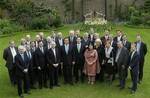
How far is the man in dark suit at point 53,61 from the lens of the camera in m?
18.0

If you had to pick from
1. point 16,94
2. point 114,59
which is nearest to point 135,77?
point 114,59

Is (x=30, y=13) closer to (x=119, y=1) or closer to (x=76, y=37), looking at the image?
(x=119, y=1)

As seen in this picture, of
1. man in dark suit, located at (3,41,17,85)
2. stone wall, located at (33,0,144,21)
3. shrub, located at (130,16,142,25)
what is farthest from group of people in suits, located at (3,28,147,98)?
stone wall, located at (33,0,144,21)

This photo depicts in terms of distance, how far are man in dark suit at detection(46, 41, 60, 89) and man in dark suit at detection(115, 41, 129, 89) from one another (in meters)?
2.40

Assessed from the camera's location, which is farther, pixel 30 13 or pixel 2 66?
pixel 30 13

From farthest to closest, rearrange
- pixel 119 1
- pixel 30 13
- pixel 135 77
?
pixel 119 1, pixel 30 13, pixel 135 77

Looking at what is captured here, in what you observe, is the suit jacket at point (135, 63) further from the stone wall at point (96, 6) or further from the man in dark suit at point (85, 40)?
the stone wall at point (96, 6)

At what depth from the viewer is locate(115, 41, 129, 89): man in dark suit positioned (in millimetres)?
17312

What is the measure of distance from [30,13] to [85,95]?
14.9m

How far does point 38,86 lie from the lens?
60.7ft

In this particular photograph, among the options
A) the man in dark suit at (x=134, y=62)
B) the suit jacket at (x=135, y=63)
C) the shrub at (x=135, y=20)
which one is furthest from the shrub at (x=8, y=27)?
the suit jacket at (x=135, y=63)

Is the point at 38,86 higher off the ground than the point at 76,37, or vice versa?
the point at 76,37

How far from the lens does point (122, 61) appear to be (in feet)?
57.3

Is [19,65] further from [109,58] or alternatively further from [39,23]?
[39,23]
